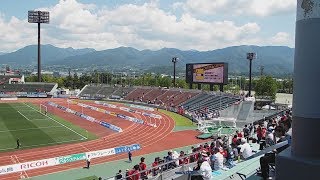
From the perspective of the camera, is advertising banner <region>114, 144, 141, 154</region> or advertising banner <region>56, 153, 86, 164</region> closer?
advertising banner <region>56, 153, 86, 164</region>

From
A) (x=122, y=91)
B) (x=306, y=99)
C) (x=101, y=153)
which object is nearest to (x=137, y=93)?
(x=122, y=91)

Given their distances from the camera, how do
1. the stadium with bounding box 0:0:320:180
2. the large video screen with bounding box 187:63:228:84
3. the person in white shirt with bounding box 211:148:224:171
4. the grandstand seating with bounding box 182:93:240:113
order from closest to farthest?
the stadium with bounding box 0:0:320:180 → the person in white shirt with bounding box 211:148:224:171 → the grandstand seating with bounding box 182:93:240:113 → the large video screen with bounding box 187:63:228:84

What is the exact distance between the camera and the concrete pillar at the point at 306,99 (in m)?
5.54

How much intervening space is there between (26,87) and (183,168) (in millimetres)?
98238

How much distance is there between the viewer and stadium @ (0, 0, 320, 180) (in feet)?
18.8

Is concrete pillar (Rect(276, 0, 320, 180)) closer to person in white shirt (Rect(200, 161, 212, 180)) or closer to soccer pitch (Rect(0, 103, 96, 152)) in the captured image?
person in white shirt (Rect(200, 161, 212, 180))

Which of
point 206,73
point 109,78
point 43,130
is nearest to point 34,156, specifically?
point 43,130

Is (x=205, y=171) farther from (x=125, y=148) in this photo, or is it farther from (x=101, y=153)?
(x=125, y=148)

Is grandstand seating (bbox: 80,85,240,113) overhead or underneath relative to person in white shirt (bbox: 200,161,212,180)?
underneath

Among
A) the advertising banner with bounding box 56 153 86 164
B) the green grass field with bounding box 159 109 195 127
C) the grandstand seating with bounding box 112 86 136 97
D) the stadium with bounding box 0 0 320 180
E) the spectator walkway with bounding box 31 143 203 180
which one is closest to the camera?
the stadium with bounding box 0 0 320 180

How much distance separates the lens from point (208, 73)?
68.6 meters

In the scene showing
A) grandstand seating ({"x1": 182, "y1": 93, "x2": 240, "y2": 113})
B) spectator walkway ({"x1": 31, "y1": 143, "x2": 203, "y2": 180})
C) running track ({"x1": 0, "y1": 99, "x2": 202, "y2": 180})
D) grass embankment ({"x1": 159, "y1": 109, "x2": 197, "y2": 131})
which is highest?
grandstand seating ({"x1": 182, "y1": 93, "x2": 240, "y2": 113})

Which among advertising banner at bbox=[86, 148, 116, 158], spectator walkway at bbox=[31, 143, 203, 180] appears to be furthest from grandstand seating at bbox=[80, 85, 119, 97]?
spectator walkway at bbox=[31, 143, 203, 180]

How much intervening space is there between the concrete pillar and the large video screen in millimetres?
60321
